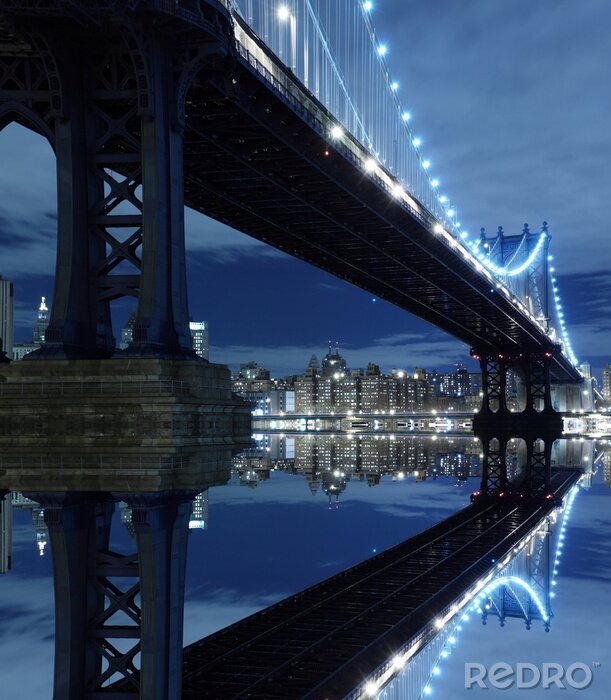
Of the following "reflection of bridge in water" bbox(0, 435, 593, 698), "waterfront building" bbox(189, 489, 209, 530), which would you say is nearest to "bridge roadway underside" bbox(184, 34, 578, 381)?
"waterfront building" bbox(189, 489, 209, 530)

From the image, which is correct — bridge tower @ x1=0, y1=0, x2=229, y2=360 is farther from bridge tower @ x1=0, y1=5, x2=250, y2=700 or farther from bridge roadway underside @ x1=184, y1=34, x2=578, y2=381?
bridge roadway underside @ x1=184, y1=34, x2=578, y2=381

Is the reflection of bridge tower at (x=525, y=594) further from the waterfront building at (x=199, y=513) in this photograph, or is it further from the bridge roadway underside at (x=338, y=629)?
the waterfront building at (x=199, y=513)

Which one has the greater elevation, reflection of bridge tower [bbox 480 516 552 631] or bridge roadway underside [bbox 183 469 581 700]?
reflection of bridge tower [bbox 480 516 552 631]

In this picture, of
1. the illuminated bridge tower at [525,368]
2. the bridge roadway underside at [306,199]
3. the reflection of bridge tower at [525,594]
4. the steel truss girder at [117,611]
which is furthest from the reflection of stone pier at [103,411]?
the illuminated bridge tower at [525,368]

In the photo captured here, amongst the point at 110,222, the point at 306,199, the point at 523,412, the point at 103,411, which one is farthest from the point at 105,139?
the point at 523,412

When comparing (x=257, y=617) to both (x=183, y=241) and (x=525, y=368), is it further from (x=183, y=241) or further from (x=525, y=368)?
(x=525, y=368)

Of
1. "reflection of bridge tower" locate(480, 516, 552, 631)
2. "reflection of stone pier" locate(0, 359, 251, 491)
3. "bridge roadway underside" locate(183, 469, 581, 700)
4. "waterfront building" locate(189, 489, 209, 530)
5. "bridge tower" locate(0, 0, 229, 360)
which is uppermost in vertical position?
"bridge tower" locate(0, 0, 229, 360)

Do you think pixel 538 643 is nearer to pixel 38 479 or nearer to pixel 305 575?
pixel 305 575
